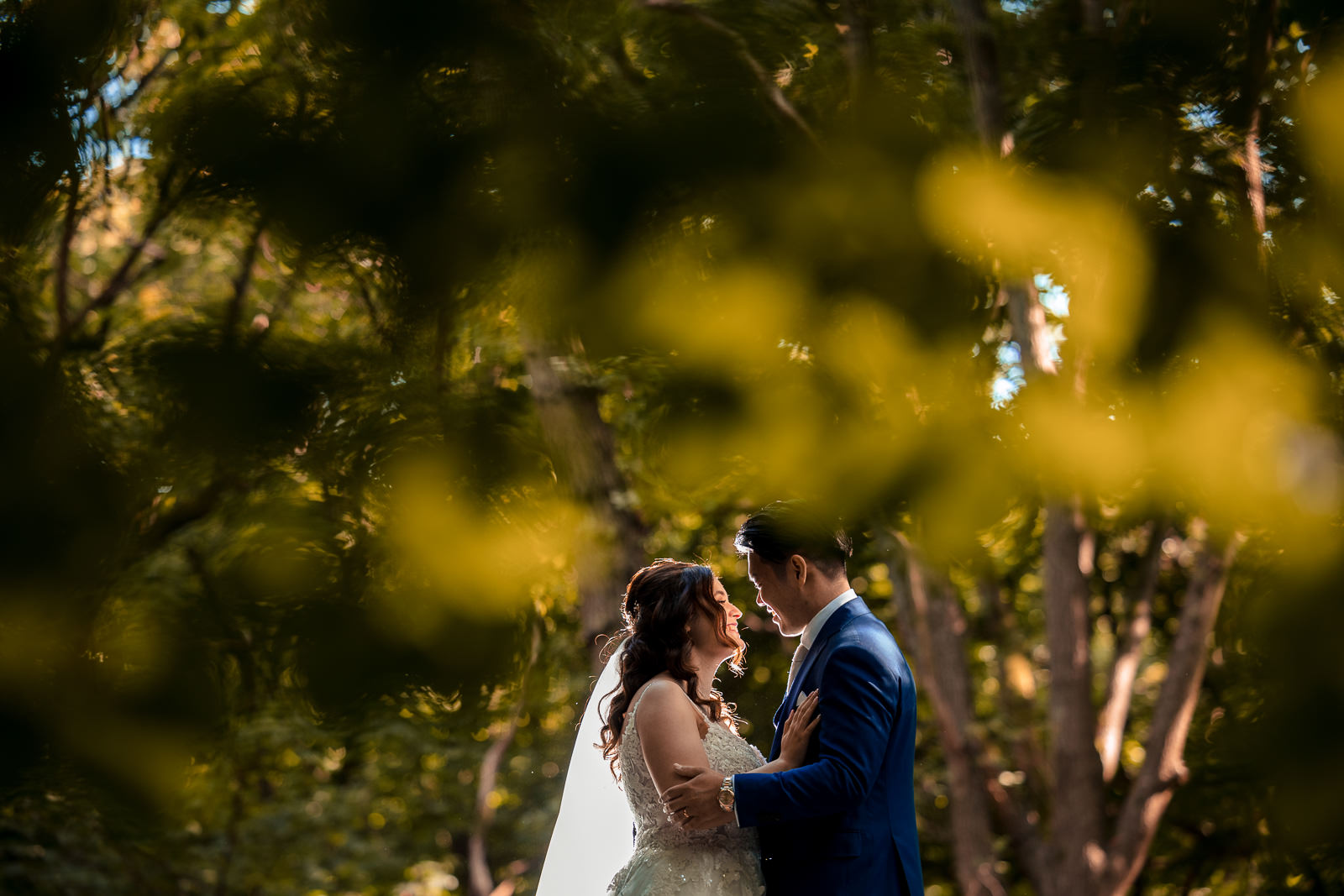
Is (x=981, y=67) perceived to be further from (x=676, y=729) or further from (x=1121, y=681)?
(x=1121, y=681)

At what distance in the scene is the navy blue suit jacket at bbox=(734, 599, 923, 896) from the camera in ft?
6.34

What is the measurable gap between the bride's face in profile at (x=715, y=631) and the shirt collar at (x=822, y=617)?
0.68ft

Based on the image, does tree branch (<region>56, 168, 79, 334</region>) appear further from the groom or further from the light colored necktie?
the light colored necktie

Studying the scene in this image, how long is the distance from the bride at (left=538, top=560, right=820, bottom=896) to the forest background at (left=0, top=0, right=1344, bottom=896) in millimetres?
576

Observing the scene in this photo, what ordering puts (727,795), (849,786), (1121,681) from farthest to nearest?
(1121,681), (727,795), (849,786)

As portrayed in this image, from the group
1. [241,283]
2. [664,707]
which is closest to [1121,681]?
[664,707]

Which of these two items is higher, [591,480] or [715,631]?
[591,480]

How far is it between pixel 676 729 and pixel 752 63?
1.29 m

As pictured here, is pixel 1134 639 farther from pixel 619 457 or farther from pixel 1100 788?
pixel 619 457

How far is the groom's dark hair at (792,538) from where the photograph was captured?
1873 mm

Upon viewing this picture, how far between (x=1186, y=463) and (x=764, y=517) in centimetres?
83

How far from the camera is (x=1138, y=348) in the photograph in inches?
58.1

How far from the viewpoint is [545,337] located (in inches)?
61.7

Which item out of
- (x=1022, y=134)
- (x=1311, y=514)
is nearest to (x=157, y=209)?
(x=1022, y=134)
